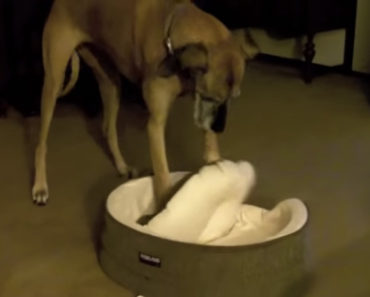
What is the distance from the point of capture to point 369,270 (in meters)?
1.93

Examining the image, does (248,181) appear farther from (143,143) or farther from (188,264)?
(143,143)

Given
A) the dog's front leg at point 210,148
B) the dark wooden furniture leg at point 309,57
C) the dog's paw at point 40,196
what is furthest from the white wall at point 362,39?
the dog's paw at point 40,196

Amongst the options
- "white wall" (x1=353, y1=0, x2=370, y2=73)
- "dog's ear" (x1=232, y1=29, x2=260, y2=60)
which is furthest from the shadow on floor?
"white wall" (x1=353, y1=0, x2=370, y2=73)

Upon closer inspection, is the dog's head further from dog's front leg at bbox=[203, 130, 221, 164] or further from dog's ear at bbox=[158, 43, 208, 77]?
dog's front leg at bbox=[203, 130, 221, 164]

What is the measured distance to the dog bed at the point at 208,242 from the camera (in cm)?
167

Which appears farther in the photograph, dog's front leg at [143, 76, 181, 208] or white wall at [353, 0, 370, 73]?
white wall at [353, 0, 370, 73]

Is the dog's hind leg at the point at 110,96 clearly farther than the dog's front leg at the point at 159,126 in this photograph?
Yes

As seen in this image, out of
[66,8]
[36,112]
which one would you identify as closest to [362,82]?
[36,112]

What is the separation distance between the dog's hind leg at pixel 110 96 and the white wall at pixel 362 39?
1.87 m

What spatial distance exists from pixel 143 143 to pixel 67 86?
1.71 feet

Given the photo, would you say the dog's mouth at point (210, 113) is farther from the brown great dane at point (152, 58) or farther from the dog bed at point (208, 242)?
the dog bed at point (208, 242)

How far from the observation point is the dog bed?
1675mm

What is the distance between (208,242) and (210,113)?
1.18ft

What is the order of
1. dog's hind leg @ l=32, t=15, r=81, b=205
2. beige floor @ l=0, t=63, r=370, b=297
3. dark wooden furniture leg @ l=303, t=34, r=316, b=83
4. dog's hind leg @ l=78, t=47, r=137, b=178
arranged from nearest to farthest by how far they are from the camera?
beige floor @ l=0, t=63, r=370, b=297 → dog's hind leg @ l=32, t=15, r=81, b=205 → dog's hind leg @ l=78, t=47, r=137, b=178 → dark wooden furniture leg @ l=303, t=34, r=316, b=83
